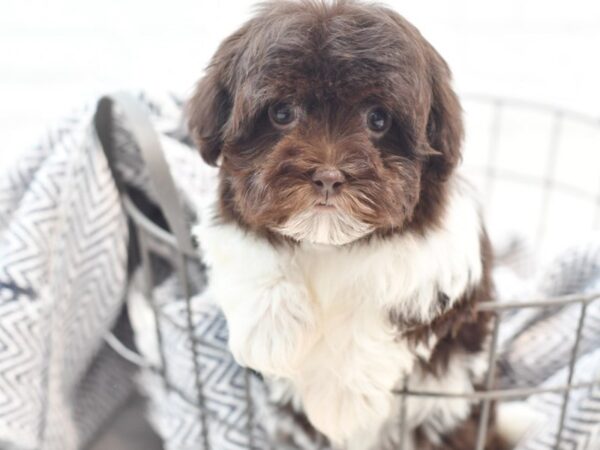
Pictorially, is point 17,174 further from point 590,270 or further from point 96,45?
point 590,270

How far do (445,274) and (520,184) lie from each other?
156 centimetres

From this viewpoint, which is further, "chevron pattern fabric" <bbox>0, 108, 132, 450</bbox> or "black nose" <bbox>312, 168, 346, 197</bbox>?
"chevron pattern fabric" <bbox>0, 108, 132, 450</bbox>

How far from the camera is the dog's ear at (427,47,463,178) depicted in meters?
1.19

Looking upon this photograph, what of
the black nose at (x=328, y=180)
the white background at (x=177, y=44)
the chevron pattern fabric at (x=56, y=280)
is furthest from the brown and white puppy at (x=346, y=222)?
the white background at (x=177, y=44)

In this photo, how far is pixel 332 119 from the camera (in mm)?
1111

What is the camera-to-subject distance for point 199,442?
1.57 m

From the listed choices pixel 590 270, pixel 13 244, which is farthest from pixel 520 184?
pixel 13 244

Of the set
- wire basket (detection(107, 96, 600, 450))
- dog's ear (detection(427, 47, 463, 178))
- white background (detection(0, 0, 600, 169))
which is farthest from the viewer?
white background (detection(0, 0, 600, 169))

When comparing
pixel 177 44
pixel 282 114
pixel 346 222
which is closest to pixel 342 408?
pixel 346 222

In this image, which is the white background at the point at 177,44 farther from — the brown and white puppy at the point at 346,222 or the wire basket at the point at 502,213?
the brown and white puppy at the point at 346,222

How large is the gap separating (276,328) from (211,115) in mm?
352

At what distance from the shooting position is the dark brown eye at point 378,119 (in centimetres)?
112

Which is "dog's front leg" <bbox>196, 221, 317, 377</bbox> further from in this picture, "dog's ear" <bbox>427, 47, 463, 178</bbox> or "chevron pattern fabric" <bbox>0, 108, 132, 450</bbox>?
"chevron pattern fabric" <bbox>0, 108, 132, 450</bbox>

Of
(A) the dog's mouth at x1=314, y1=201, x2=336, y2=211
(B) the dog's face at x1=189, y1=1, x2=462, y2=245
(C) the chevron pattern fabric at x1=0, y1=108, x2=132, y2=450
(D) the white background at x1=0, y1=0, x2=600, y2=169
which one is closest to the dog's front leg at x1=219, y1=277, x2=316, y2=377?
(B) the dog's face at x1=189, y1=1, x2=462, y2=245
